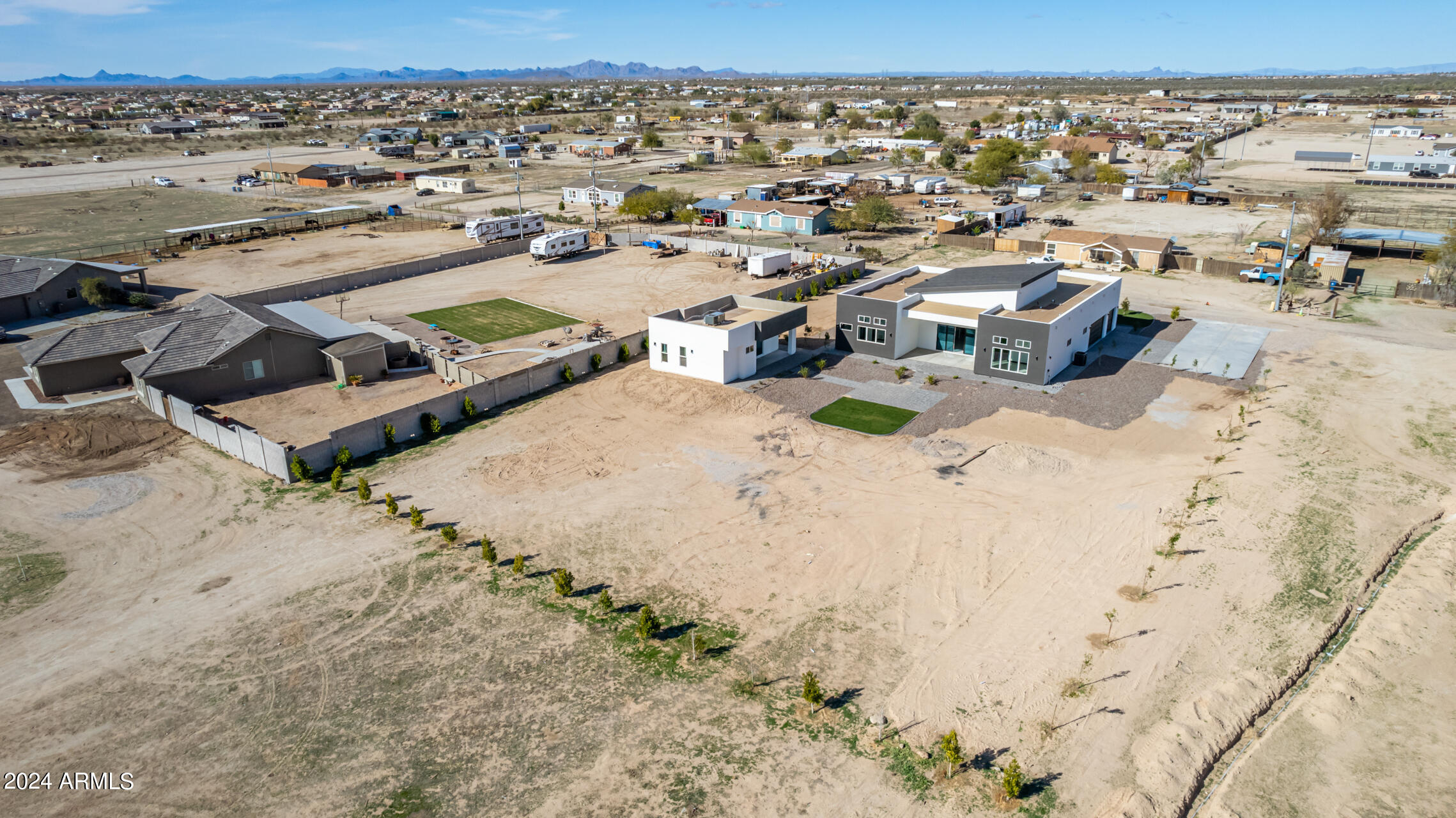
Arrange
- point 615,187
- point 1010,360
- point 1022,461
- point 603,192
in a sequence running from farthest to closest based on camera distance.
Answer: point 603,192 → point 615,187 → point 1010,360 → point 1022,461

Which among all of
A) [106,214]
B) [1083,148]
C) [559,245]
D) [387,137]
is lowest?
[559,245]

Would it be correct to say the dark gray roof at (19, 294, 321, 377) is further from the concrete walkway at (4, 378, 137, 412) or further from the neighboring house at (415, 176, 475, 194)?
the neighboring house at (415, 176, 475, 194)

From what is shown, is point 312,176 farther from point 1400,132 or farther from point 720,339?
point 1400,132

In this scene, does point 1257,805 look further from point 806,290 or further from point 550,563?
point 806,290

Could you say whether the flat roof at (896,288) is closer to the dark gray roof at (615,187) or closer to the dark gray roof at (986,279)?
the dark gray roof at (986,279)

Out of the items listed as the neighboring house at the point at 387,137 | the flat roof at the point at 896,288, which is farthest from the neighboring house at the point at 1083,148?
the neighboring house at the point at 387,137

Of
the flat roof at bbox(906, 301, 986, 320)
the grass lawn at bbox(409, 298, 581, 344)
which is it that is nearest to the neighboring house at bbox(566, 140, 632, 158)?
the grass lawn at bbox(409, 298, 581, 344)

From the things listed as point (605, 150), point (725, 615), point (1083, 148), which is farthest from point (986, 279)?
point (605, 150)
